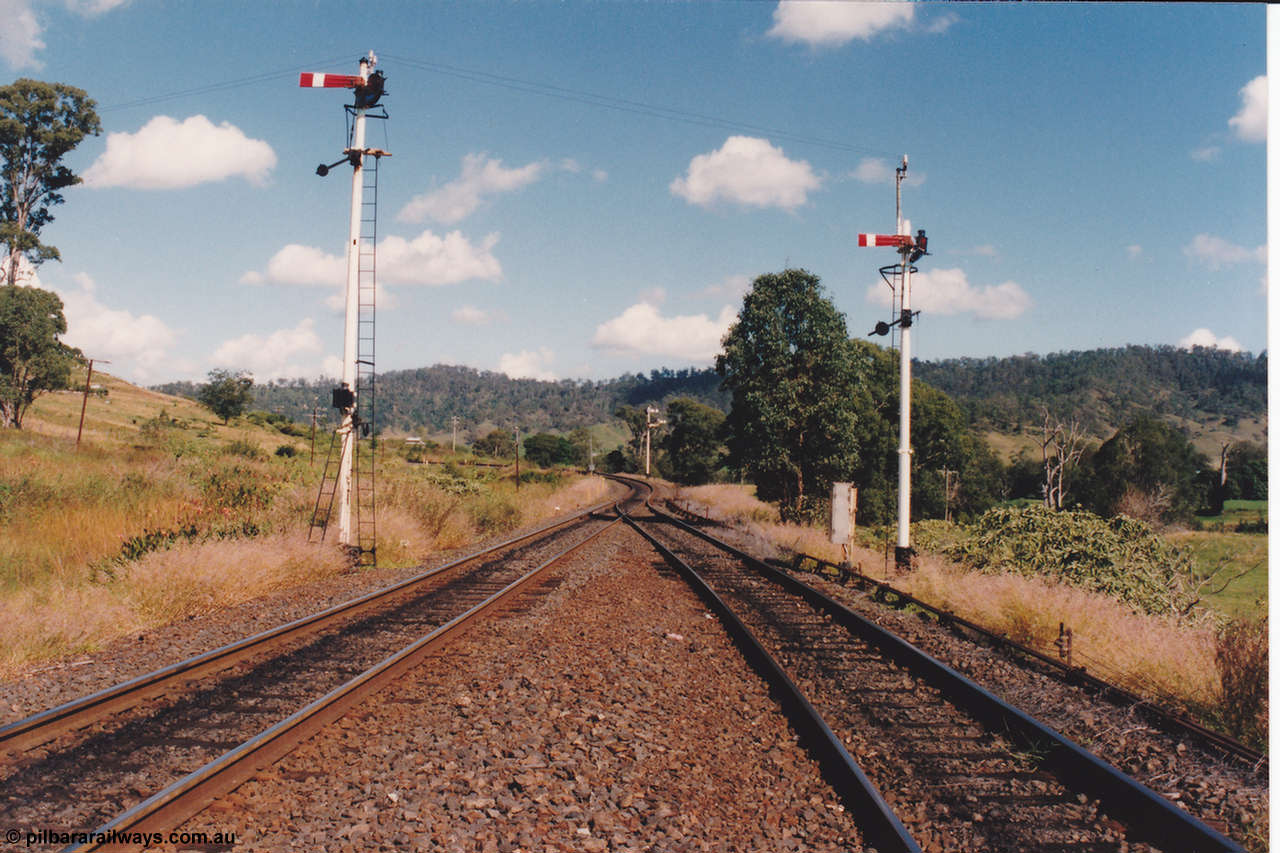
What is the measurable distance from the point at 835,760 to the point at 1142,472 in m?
64.8

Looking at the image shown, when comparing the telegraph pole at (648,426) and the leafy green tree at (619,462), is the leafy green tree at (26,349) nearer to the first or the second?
the telegraph pole at (648,426)

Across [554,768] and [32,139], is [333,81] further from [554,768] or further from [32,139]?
[32,139]

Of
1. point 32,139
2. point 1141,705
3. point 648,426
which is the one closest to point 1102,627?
point 1141,705

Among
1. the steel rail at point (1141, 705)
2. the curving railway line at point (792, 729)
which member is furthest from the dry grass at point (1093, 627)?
the curving railway line at point (792, 729)

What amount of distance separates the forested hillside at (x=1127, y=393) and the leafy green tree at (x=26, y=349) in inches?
4727

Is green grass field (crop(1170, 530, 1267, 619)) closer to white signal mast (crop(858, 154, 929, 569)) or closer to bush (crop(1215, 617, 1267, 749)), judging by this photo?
white signal mast (crop(858, 154, 929, 569))

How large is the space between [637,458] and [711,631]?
99.0 meters

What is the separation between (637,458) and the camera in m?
108

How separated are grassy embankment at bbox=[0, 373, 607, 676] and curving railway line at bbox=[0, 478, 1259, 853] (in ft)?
Result: 5.98

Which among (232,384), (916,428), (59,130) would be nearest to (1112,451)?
(916,428)

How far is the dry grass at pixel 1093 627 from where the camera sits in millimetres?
6805

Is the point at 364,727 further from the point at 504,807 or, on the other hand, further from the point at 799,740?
the point at 799,740

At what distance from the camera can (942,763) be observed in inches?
190

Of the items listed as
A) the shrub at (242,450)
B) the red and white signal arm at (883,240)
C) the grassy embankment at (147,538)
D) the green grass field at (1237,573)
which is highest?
the red and white signal arm at (883,240)
